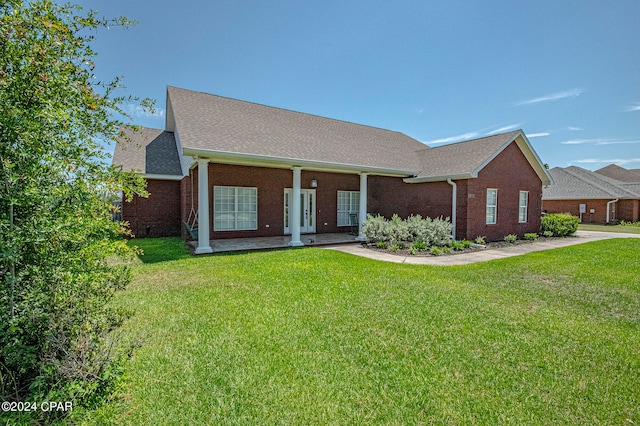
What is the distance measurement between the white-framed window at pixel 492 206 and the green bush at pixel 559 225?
4.81 m

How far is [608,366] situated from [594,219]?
3234 cm

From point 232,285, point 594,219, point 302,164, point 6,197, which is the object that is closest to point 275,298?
point 232,285

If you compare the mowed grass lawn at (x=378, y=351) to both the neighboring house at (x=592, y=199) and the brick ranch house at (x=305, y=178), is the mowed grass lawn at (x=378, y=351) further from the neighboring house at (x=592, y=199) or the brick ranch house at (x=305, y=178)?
the neighboring house at (x=592, y=199)

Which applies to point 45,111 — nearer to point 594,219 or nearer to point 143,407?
point 143,407

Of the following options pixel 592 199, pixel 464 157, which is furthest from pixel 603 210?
pixel 464 157

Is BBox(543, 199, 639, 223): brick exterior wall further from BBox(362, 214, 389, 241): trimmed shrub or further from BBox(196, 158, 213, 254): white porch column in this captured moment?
BBox(196, 158, 213, 254): white porch column

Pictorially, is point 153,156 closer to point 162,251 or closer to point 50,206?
point 162,251

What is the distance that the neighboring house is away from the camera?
85.7ft

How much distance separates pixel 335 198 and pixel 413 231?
5.09 metres

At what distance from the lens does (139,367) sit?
3244 mm

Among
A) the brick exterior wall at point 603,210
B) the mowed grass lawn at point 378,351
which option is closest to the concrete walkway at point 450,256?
A: the mowed grass lawn at point 378,351

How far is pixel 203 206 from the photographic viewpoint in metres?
9.96

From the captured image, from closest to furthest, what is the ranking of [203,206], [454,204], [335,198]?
[203,206] < [454,204] < [335,198]

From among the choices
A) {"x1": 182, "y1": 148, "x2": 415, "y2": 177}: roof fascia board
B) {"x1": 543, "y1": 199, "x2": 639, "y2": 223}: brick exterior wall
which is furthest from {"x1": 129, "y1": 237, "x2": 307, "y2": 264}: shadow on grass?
{"x1": 543, "y1": 199, "x2": 639, "y2": 223}: brick exterior wall
